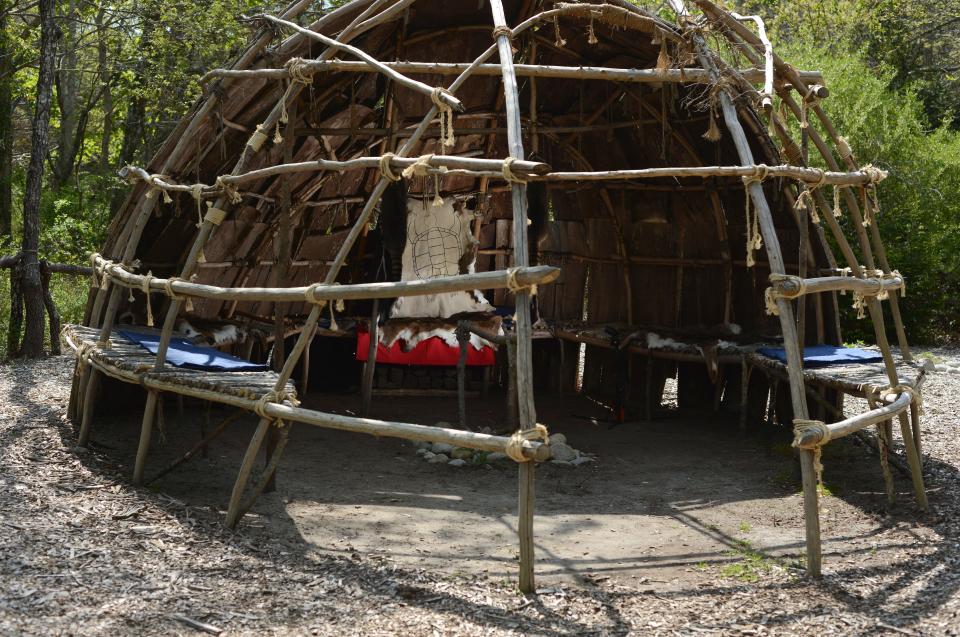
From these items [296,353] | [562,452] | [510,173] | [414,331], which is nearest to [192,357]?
[296,353]

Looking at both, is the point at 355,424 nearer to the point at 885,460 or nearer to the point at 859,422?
the point at 859,422

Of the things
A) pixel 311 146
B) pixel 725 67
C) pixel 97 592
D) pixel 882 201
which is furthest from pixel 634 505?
pixel 882 201

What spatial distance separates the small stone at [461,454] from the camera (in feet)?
23.6

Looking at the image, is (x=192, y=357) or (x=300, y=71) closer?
(x=300, y=71)

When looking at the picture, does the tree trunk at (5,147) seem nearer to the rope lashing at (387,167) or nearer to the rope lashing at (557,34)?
the rope lashing at (557,34)

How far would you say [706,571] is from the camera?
468 centimetres

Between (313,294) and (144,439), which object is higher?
(313,294)

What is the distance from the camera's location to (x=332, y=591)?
13.7 ft

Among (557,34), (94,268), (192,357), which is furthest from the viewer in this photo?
(94,268)

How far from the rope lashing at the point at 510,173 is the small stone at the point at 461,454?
125 inches

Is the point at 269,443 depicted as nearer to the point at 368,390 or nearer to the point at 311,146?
the point at 368,390

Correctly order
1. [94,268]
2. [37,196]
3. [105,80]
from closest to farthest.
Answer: [94,268], [37,196], [105,80]

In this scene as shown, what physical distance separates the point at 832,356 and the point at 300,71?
13.7 ft

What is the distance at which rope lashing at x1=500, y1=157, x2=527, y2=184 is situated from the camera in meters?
4.41
